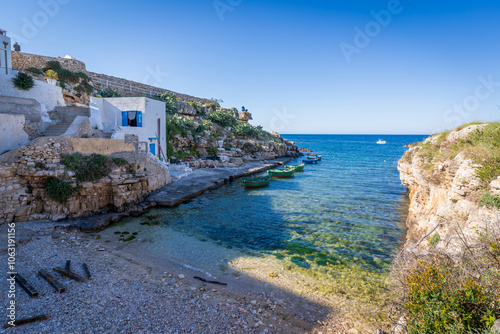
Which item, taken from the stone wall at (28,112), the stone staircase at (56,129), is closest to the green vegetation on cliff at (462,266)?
the stone wall at (28,112)

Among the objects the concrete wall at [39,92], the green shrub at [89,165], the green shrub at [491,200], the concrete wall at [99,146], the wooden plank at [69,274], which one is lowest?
the wooden plank at [69,274]

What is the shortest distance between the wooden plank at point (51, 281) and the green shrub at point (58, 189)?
6.15 metres

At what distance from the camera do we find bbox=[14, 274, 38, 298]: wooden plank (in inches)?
255

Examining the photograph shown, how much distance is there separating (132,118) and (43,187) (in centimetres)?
976

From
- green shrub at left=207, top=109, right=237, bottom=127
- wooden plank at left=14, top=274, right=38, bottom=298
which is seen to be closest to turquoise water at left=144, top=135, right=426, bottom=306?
wooden plank at left=14, top=274, right=38, bottom=298

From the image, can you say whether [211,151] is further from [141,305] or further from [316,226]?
[141,305]

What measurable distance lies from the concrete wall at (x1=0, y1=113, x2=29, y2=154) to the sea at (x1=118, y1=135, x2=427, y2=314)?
337 inches

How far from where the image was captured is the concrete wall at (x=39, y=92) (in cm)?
1535

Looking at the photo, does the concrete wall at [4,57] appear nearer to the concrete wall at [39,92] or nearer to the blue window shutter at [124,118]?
the concrete wall at [39,92]

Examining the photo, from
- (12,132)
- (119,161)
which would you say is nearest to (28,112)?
(12,132)

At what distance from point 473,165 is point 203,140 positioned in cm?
2987

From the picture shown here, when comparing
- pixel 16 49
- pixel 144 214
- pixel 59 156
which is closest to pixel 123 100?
pixel 59 156

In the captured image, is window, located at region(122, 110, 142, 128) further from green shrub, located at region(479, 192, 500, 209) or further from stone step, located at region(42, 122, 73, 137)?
green shrub, located at region(479, 192, 500, 209)

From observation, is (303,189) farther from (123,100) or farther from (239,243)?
(123,100)
